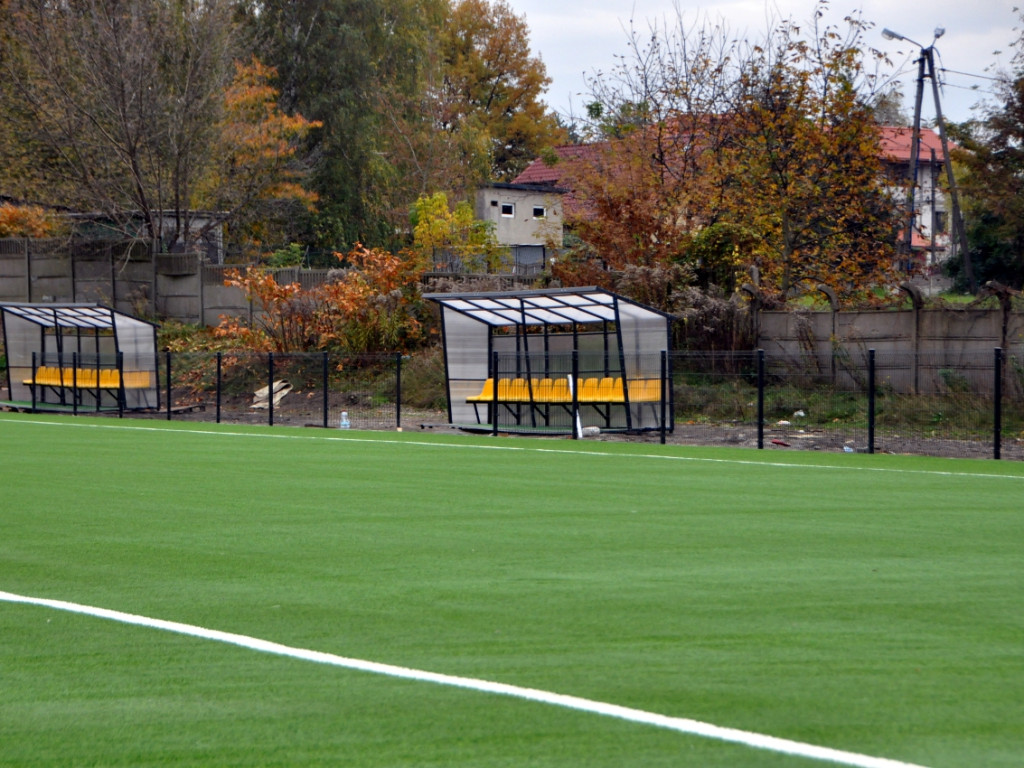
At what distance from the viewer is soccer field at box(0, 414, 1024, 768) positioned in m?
4.36

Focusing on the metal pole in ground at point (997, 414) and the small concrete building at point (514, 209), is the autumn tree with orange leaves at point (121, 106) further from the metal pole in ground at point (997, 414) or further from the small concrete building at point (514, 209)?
the metal pole in ground at point (997, 414)

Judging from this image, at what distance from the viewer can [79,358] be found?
94.5 feet

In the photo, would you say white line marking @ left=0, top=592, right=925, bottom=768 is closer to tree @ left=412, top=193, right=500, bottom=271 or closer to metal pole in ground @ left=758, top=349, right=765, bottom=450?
metal pole in ground @ left=758, top=349, right=765, bottom=450

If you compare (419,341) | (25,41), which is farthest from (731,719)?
(25,41)

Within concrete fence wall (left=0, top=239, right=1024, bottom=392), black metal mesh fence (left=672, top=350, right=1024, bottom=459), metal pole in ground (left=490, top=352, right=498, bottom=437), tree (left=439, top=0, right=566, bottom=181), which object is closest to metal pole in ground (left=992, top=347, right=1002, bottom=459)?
black metal mesh fence (left=672, top=350, right=1024, bottom=459)

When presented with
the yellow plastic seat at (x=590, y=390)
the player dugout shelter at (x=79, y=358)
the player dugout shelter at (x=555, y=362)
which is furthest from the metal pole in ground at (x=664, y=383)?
the player dugout shelter at (x=79, y=358)

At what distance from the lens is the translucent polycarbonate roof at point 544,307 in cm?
2122

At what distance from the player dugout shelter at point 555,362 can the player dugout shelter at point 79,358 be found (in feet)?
28.9

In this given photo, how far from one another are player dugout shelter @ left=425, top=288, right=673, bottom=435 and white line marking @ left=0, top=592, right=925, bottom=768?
14460 millimetres

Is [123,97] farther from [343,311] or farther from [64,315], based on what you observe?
[343,311]

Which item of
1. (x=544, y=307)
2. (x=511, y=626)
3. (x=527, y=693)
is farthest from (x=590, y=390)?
(x=527, y=693)

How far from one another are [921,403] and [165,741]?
17.4 meters

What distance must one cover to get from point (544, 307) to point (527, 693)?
17.3m

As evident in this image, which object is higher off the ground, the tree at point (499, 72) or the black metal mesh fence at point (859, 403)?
the tree at point (499, 72)
